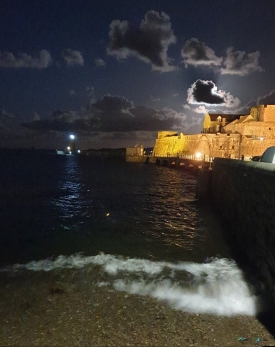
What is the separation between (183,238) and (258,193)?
5.07 metres

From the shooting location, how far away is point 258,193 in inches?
309

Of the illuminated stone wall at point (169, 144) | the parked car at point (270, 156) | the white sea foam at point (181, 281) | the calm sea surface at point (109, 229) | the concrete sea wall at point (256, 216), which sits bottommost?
the calm sea surface at point (109, 229)

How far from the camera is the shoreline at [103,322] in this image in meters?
5.13

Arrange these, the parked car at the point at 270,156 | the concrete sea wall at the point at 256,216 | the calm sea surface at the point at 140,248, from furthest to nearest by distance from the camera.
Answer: the parked car at the point at 270,156, the calm sea surface at the point at 140,248, the concrete sea wall at the point at 256,216

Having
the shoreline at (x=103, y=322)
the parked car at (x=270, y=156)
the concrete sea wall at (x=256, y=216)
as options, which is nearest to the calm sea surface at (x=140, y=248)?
the shoreline at (x=103, y=322)

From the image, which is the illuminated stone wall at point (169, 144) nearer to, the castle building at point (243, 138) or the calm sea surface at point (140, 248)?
the castle building at point (243, 138)

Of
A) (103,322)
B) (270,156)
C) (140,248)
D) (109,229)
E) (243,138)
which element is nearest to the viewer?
(103,322)

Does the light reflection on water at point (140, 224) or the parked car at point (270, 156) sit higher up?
the parked car at point (270, 156)

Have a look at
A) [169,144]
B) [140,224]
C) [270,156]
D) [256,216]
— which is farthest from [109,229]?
[169,144]

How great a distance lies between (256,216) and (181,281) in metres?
2.94

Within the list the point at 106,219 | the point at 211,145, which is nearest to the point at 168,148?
the point at 211,145

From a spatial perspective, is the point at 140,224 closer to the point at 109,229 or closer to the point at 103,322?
the point at 109,229

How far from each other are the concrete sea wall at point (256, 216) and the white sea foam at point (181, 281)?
754 millimetres

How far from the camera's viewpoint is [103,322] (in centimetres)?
566
